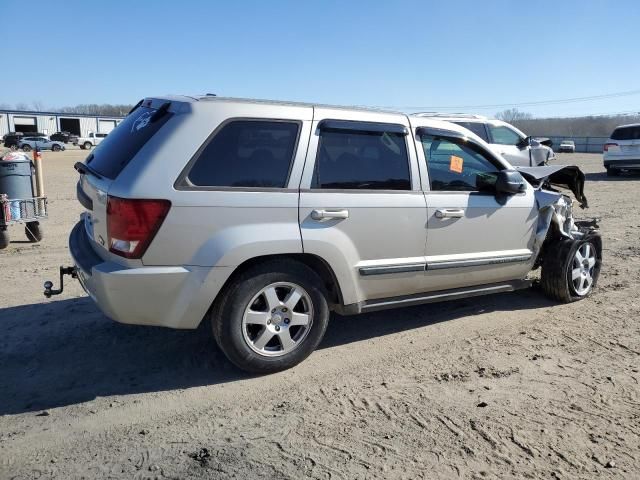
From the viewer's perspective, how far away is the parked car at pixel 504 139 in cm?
1287

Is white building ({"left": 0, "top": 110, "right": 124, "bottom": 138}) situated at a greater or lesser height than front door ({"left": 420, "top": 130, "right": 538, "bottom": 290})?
greater

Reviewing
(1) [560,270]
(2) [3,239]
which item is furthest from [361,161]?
(2) [3,239]

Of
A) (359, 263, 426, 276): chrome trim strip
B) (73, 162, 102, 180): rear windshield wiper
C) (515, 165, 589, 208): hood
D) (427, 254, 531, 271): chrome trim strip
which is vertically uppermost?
(73, 162, 102, 180): rear windshield wiper

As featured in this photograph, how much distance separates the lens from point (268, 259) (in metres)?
3.83

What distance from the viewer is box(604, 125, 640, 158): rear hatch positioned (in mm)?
18297

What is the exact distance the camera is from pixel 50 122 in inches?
3125

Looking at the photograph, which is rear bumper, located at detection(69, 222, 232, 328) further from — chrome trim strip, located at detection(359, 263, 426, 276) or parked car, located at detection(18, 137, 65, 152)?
parked car, located at detection(18, 137, 65, 152)

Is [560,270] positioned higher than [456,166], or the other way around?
[456,166]

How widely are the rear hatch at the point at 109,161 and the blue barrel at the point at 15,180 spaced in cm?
447

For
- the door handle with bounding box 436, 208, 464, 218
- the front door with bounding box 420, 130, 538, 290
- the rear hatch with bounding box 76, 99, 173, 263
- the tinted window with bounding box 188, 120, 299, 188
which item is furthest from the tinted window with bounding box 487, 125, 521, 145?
the rear hatch with bounding box 76, 99, 173, 263

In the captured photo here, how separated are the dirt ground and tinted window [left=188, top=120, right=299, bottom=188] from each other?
4.61 ft

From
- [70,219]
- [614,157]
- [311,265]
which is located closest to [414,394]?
[311,265]

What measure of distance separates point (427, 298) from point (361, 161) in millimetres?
1311

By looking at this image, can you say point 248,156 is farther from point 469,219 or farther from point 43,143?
point 43,143
